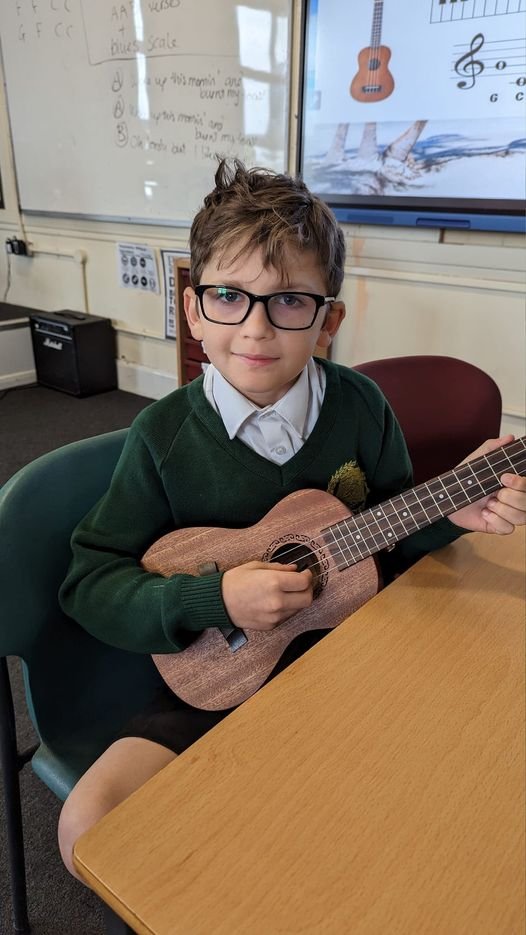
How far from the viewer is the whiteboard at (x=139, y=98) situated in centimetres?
287

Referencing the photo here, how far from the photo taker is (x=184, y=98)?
3.16 meters

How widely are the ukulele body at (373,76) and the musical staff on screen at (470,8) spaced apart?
0.22m

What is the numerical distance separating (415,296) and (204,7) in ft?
5.81

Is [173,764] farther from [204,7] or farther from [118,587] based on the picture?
[204,7]

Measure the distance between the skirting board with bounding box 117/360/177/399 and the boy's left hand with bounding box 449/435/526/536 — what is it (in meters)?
3.11

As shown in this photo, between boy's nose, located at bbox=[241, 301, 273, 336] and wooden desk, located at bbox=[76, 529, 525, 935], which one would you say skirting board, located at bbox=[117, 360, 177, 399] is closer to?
boy's nose, located at bbox=[241, 301, 273, 336]

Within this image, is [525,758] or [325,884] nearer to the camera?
[325,884]

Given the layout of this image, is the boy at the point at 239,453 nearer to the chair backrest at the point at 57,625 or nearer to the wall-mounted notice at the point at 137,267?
the chair backrest at the point at 57,625

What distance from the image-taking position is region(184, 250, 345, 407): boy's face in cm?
89

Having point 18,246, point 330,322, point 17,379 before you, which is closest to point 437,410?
point 330,322

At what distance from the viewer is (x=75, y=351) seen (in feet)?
12.8

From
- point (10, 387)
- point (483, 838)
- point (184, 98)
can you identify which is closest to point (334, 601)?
point (483, 838)

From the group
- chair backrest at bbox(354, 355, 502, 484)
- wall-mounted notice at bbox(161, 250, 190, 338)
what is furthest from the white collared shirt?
wall-mounted notice at bbox(161, 250, 190, 338)

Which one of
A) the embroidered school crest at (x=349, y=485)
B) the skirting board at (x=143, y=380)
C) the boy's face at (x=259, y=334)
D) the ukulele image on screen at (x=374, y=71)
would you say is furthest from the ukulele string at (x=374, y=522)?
the skirting board at (x=143, y=380)
